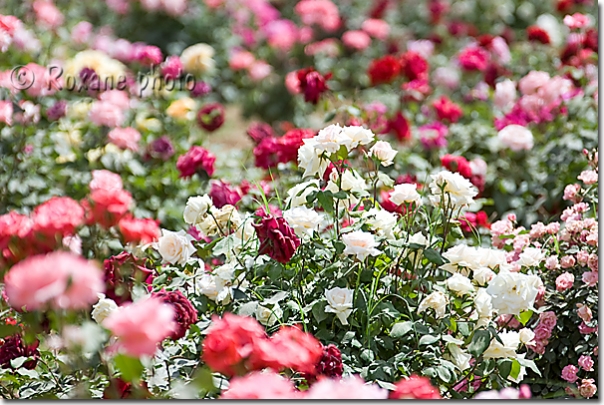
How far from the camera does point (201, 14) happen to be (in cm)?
560

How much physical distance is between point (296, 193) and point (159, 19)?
4027 mm

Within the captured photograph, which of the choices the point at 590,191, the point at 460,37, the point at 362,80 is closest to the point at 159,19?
the point at 362,80

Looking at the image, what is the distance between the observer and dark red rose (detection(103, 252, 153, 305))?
183cm

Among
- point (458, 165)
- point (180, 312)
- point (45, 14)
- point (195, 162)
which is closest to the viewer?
point (180, 312)

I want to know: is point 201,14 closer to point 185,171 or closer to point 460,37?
point 460,37

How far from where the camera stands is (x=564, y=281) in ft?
6.14

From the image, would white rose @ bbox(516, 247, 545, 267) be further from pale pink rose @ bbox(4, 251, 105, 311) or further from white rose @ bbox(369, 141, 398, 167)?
pale pink rose @ bbox(4, 251, 105, 311)

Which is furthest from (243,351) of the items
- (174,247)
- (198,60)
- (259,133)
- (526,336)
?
(198,60)

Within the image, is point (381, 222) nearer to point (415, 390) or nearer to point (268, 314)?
point (268, 314)

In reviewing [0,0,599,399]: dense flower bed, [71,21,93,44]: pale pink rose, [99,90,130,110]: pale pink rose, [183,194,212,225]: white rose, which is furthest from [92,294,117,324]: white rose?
[71,21,93,44]: pale pink rose

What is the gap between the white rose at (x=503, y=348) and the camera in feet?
5.41

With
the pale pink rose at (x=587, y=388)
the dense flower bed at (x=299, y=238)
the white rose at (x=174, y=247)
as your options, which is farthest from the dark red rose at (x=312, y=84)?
the pale pink rose at (x=587, y=388)

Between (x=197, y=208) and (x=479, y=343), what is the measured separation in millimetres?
742

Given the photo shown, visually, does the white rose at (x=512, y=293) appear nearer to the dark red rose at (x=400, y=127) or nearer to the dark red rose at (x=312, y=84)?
the dark red rose at (x=312, y=84)
